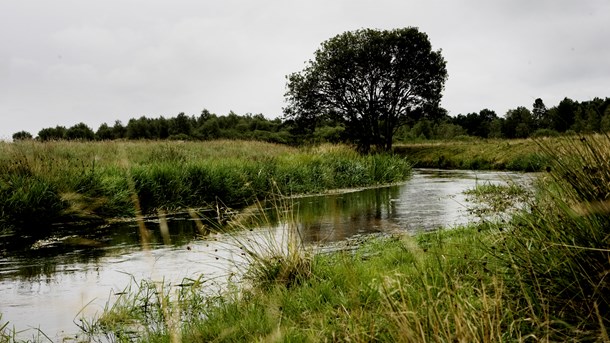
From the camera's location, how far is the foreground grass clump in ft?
31.1

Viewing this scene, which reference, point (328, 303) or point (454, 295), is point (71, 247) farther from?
point (454, 295)

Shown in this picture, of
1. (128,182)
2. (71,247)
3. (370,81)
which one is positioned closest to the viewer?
(71,247)

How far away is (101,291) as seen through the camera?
529 centimetres

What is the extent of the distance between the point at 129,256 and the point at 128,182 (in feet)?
15.9

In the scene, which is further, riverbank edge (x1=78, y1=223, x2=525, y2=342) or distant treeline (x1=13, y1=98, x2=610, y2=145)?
distant treeline (x1=13, y1=98, x2=610, y2=145)

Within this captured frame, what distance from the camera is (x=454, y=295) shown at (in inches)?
104

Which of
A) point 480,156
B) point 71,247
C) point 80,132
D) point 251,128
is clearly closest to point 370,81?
point 480,156

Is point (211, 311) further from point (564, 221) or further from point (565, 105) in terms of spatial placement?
point (565, 105)

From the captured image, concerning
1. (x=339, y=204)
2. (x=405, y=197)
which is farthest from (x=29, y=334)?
(x=405, y=197)

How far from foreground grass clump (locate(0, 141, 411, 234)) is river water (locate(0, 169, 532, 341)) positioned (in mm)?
810

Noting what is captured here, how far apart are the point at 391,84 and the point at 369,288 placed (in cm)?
3585

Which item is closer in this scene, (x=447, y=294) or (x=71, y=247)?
(x=447, y=294)

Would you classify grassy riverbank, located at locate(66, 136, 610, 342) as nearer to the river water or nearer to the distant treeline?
the river water

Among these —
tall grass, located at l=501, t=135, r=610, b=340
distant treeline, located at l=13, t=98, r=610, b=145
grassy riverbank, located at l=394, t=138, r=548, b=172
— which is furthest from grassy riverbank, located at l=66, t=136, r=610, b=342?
distant treeline, located at l=13, t=98, r=610, b=145
